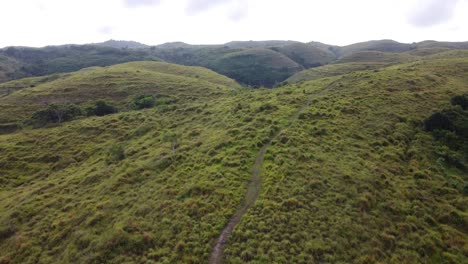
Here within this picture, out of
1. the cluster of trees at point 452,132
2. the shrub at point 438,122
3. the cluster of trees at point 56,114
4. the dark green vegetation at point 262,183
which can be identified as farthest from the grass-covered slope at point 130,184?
the cluster of trees at point 452,132

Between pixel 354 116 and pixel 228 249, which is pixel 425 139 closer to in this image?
pixel 354 116

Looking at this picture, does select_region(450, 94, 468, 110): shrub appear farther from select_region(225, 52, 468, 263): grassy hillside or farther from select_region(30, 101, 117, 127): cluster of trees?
select_region(30, 101, 117, 127): cluster of trees

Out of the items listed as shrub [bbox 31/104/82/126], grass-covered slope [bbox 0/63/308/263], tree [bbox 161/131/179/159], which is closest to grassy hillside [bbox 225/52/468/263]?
grass-covered slope [bbox 0/63/308/263]

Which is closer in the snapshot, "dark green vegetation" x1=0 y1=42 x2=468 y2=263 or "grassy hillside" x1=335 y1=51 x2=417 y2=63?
"dark green vegetation" x1=0 y1=42 x2=468 y2=263

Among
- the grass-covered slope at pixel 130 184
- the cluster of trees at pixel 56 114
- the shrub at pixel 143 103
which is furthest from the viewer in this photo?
the shrub at pixel 143 103

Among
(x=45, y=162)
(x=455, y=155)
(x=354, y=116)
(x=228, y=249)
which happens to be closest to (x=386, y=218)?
(x=228, y=249)

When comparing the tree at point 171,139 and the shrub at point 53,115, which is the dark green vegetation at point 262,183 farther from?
the shrub at point 53,115

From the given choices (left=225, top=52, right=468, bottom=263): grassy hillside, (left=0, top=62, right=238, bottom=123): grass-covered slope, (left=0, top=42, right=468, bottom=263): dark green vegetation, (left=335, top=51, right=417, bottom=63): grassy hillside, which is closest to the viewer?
(left=225, top=52, right=468, bottom=263): grassy hillside

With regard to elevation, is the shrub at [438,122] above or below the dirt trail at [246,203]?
above
